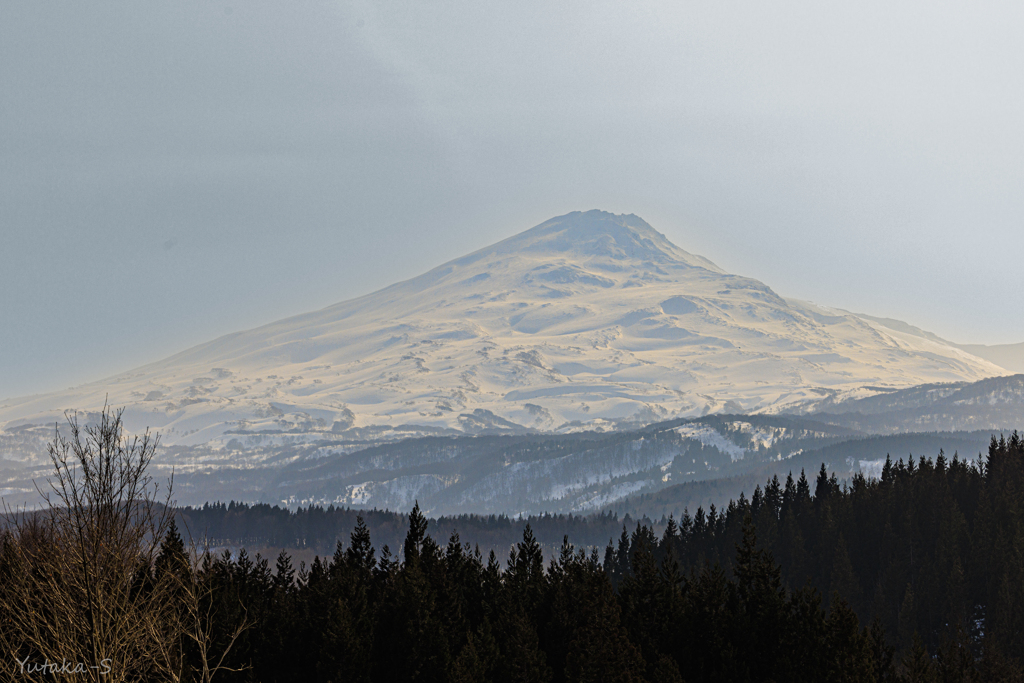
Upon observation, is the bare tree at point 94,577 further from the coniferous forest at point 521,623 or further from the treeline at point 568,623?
the treeline at point 568,623

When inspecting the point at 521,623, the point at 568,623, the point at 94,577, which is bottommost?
the point at 568,623

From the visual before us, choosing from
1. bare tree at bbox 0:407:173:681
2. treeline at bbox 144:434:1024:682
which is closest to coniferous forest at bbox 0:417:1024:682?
treeline at bbox 144:434:1024:682

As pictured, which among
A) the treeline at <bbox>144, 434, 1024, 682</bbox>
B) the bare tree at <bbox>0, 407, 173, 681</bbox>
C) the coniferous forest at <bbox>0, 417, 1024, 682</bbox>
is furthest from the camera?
the treeline at <bbox>144, 434, 1024, 682</bbox>

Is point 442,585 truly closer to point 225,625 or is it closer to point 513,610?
point 513,610

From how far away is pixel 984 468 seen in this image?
16550 cm

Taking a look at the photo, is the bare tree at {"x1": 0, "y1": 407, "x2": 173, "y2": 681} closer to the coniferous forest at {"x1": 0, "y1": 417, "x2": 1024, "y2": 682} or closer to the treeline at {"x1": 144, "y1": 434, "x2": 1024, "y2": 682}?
the coniferous forest at {"x1": 0, "y1": 417, "x2": 1024, "y2": 682}

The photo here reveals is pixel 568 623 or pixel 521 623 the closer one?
pixel 521 623

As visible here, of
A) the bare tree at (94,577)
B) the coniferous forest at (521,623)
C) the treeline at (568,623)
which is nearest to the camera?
the bare tree at (94,577)

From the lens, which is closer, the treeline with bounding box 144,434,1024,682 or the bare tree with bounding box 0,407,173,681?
the bare tree with bounding box 0,407,173,681

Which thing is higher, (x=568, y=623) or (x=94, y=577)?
(x=94, y=577)

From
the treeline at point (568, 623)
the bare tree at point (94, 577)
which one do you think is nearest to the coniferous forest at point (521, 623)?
the treeline at point (568, 623)

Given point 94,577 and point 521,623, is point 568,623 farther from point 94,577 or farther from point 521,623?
point 94,577

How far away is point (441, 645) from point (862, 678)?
26.6m

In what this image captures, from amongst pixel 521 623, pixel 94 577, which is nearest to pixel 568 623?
pixel 521 623
